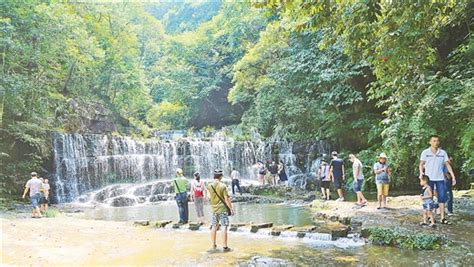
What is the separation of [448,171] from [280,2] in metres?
4.81

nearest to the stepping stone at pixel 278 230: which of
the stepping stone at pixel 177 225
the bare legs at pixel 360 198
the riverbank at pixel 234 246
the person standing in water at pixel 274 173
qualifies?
the riverbank at pixel 234 246

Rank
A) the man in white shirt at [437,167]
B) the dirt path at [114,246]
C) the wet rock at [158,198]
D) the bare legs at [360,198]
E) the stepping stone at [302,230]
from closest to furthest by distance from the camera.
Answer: the dirt path at [114,246] → the man in white shirt at [437,167] → the stepping stone at [302,230] → the bare legs at [360,198] → the wet rock at [158,198]

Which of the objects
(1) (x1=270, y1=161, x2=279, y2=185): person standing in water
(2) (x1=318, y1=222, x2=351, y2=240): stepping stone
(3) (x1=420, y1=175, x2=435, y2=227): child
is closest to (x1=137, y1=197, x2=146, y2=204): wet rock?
(1) (x1=270, y1=161, x2=279, y2=185): person standing in water

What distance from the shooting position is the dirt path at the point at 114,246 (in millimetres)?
7656

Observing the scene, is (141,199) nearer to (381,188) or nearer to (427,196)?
(381,188)

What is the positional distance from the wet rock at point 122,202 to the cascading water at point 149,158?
3317mm

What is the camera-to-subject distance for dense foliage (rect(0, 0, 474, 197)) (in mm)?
8977

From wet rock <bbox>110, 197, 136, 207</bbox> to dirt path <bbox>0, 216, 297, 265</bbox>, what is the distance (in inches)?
367

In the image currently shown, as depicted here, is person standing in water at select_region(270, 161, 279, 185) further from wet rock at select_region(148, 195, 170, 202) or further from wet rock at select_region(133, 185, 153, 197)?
wet rock at select_region(133, 185, 153, 197)

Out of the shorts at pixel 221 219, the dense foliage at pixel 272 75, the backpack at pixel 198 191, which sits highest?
the dense foliage at pixel 272 75

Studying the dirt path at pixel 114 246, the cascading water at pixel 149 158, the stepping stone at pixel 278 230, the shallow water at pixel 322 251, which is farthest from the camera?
the cascading water at pixel 149 158

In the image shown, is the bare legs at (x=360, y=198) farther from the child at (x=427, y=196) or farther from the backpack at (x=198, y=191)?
the backpack at (x=198, y=191)

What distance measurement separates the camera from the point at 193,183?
12.1m

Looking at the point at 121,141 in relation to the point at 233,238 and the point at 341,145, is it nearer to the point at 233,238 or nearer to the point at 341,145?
the point at 341,145
